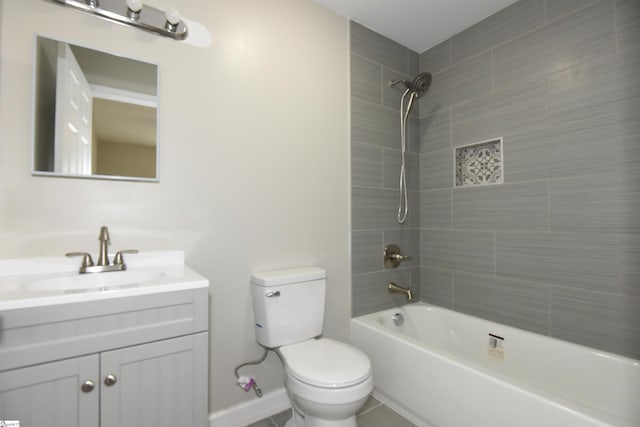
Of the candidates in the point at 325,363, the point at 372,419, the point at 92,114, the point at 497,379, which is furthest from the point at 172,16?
the point at 372,419

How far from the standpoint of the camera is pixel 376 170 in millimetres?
2197

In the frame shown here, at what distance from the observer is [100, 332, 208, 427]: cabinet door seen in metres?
0.97

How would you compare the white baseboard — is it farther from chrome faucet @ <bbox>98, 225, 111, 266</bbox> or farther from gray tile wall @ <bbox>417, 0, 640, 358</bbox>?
gray tile wall @ <bbox>417, 0, 640, 358</bbox>

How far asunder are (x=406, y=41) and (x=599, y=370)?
237 centimetres

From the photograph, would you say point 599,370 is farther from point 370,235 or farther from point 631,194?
point 370,235

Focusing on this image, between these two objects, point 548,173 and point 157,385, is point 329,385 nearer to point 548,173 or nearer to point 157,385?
point 157,385

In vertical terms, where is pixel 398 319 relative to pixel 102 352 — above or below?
below

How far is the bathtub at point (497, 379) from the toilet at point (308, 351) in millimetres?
373

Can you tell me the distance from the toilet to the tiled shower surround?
506 mm

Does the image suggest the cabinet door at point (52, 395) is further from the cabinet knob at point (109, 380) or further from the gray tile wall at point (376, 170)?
the gray tile wall at point (376, 170)

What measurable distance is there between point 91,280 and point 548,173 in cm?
236

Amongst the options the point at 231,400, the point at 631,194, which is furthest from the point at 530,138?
the point at 231,400

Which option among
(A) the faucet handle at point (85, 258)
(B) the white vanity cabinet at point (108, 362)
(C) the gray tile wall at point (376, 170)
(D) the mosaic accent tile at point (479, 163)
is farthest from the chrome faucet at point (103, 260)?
(D) the mosaic accent tile at point (479, 163)

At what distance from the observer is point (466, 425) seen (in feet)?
4.56
